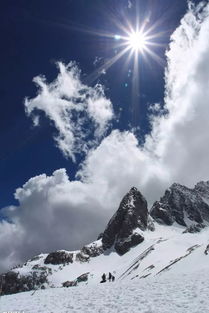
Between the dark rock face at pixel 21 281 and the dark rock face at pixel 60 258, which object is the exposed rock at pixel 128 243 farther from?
the dark rock face at pixel 21 281

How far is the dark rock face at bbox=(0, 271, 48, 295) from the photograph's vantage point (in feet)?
569

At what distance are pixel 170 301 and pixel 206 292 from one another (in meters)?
2.88

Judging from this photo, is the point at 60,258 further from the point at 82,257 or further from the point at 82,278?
the point at 82,278

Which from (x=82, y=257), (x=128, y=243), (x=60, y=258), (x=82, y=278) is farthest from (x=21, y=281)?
(x=128, y=243)

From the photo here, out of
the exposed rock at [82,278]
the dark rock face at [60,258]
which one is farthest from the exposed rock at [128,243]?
the exposed rock at [82,278]

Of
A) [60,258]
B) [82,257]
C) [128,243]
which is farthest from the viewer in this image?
[60,258]

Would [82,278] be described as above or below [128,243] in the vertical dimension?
below

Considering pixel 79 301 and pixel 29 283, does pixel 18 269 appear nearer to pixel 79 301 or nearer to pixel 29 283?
pixel 29 283

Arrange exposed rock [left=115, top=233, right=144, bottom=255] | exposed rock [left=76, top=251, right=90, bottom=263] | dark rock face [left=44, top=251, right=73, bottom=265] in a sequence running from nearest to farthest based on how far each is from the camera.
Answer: exposed rock [left=115, top=233, right=144, bottom=255] → exposed rock [left=76, top=251, right=90, bottom=263] → dark rock face [left=44, top=251, right=73, bottom=265]

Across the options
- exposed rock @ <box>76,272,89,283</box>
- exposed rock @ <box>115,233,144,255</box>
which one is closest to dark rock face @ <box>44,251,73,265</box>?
exposed rock @ <box>76,272,89,283</box>

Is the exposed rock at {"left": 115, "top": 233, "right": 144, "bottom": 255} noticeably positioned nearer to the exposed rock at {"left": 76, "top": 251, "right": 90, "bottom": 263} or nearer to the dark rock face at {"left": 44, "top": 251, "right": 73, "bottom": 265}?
the exposed rock at {"left": 76, "top": 251, "right": 90, "bottom": 263}

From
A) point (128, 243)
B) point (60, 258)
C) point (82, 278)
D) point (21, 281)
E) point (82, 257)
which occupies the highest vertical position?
point (60, 258)

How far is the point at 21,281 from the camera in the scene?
587 feet

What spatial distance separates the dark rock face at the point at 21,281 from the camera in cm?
17338
